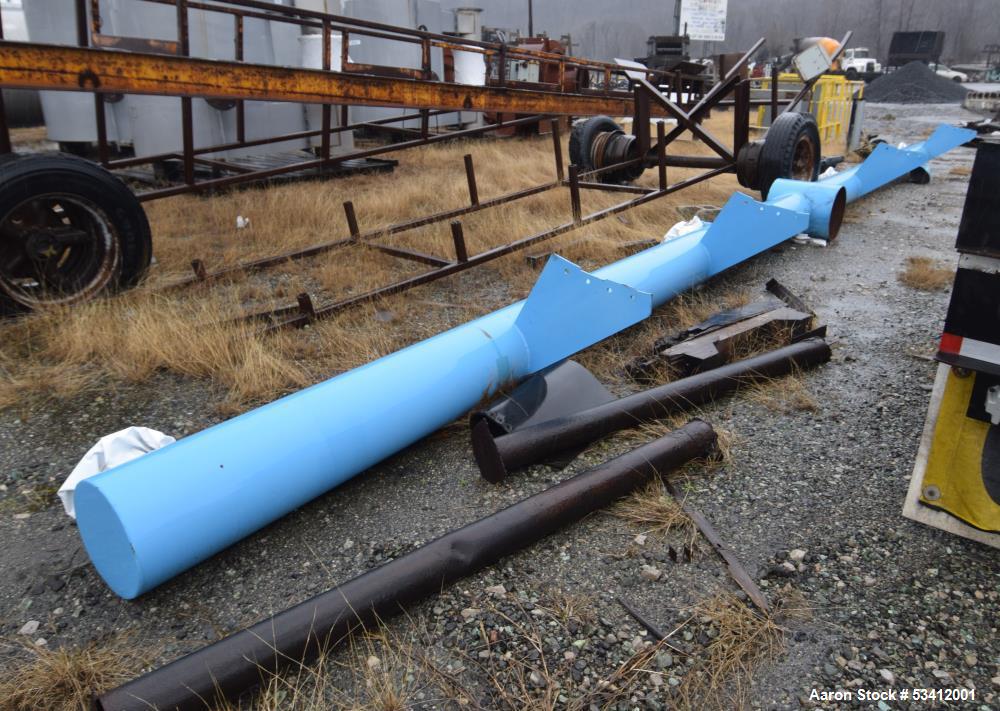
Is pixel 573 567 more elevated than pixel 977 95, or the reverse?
pixel 977 95

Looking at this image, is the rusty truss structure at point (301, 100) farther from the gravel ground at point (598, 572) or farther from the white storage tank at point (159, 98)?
the white storage tank at point (159, 98)

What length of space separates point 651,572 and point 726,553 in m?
0.27

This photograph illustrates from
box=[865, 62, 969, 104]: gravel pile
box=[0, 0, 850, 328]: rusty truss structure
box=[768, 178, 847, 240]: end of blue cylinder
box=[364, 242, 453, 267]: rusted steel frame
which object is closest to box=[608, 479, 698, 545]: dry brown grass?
box=[0, 0, 850, 328]: rusty truss structure

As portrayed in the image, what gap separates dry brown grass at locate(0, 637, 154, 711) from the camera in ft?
5.46

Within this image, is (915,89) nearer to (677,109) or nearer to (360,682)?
(677,109)

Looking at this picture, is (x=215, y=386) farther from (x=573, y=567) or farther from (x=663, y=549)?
(x=663, y=549)

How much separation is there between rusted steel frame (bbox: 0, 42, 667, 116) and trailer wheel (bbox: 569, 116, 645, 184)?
53.5 inches

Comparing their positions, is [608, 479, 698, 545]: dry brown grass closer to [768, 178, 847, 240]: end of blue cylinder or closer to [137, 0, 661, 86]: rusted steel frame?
[137, 0, 661, 86]: rusted steel frame

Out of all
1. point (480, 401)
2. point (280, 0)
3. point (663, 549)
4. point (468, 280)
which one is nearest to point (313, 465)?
point (480, 401)

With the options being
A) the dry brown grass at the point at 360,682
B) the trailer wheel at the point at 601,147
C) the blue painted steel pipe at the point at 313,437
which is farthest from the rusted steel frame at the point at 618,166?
the dry brown grass at the point at 360,682

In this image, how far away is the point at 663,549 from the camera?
218 cm

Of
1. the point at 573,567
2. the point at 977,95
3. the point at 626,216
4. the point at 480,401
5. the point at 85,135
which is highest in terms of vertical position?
the point at 977,95

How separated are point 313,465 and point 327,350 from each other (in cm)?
152

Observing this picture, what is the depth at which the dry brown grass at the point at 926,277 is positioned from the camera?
4.59 meters
